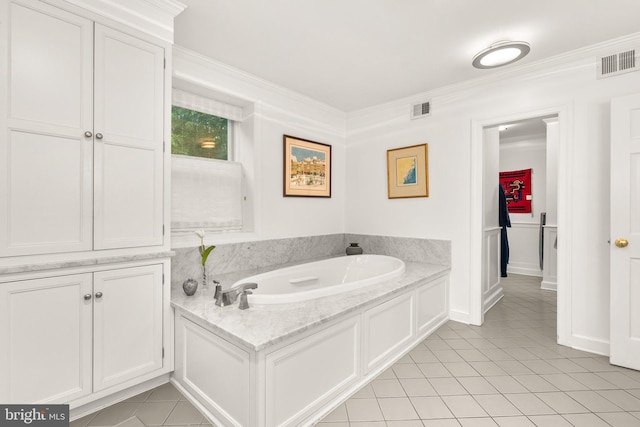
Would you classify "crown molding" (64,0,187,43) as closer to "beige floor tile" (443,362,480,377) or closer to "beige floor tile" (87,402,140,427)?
"beige floor tile" (87,402,140,427)

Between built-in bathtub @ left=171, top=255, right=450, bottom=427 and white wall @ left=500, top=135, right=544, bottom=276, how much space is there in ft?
13.5

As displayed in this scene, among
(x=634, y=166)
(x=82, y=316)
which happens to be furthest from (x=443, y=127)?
(x=82, y=316)

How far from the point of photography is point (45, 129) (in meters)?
1.56

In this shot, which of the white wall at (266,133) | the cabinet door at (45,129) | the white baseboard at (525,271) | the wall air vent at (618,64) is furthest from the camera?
the white baseboard at (525,271)

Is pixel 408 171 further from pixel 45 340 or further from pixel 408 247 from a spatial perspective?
pixel 45 340

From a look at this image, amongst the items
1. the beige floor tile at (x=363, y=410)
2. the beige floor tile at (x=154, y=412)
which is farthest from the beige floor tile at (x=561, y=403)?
the beige floor tile at (x=154, y=412)

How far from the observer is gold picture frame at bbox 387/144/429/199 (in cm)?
336

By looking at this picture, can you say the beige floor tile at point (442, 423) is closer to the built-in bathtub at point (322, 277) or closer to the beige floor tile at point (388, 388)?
the beige floor tile at point (388, 388)

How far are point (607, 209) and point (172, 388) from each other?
3.47m

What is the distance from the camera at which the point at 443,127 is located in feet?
10.6

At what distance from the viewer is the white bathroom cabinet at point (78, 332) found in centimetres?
149

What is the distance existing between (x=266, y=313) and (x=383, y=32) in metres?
2.10

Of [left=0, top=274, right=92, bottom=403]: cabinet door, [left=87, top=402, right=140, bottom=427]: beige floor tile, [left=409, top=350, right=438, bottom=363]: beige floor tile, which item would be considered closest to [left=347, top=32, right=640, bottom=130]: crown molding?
[left=409, top=350, right=438, bottom=363]: beige floor tile

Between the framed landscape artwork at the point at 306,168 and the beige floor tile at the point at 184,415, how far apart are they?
208cm
